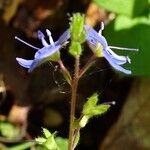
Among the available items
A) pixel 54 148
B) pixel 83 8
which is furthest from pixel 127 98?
pixel 54 148

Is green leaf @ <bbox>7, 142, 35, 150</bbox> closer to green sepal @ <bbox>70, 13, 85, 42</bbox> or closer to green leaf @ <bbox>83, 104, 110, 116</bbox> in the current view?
green leaf @ <bbox>83, 104, 110, 116</bbox>

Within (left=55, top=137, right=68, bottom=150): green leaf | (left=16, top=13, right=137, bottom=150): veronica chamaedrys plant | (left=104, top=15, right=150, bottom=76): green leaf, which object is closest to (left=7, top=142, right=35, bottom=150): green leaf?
(left=55, top=137, right=68, bottom=150): green leaf

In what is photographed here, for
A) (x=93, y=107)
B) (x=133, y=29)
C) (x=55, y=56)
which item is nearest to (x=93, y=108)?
(x=93, y=107)

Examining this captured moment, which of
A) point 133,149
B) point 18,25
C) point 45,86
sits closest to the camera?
point 133,149

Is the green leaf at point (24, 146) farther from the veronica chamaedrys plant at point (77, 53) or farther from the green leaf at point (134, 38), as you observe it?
the veronica chamaedrys plant at point (77, 53)

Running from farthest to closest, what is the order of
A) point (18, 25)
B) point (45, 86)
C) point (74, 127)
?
point (18, 25) < point (45, 86) < point (74, 127)

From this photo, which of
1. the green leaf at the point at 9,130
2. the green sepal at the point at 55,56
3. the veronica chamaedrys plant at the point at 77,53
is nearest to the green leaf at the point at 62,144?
the green leaf at the point at 9,130

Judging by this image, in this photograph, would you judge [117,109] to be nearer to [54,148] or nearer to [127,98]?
[127,98]
